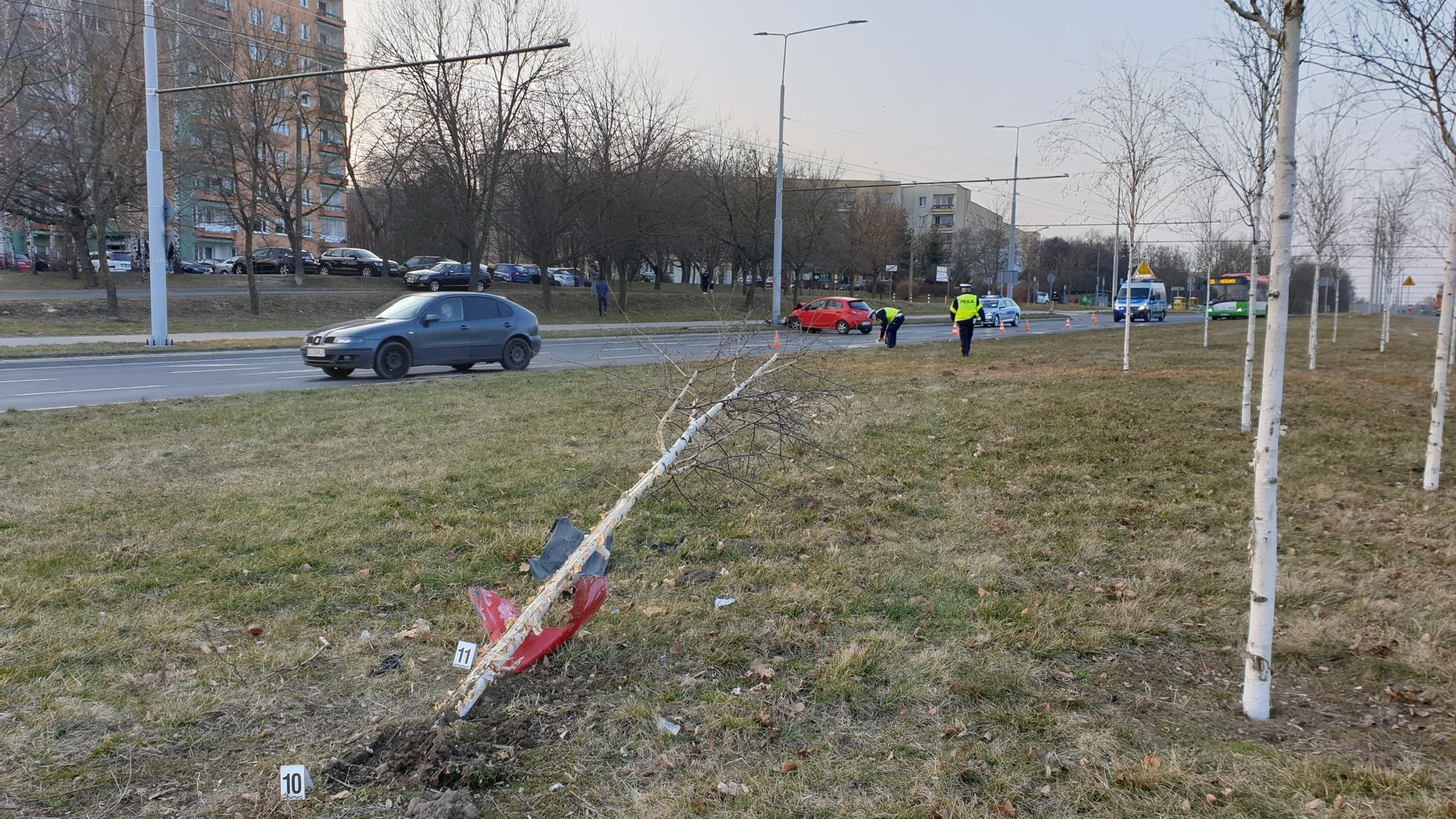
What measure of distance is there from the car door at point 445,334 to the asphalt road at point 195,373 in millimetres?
342

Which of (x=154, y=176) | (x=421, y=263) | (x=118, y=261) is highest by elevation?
(x=421, y=263)

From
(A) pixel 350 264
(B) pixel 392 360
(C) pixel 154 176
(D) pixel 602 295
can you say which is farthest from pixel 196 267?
(B) pixel 392 360

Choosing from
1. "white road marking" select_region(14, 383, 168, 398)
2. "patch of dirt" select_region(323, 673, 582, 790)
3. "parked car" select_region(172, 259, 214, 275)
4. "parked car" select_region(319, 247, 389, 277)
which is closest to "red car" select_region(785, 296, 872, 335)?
"white road marking" select_region(14, 383, 168, 398)

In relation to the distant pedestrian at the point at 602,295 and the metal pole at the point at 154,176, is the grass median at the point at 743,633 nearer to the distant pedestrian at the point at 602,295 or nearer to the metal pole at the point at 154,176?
the metal pole at the point at 154,176

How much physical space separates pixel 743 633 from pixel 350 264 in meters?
49.0

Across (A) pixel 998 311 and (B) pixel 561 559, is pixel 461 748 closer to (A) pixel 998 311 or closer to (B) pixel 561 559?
(B) pixel 561 559

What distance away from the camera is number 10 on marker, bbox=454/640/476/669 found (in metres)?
3.76

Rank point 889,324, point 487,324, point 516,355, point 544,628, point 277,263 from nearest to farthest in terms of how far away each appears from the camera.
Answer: point 544,628
point 487,324
point 516,355
point 889,324
point 277,263

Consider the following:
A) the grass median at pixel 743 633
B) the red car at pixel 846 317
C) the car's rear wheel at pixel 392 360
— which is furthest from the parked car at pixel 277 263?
the grass median at pixel 743 633

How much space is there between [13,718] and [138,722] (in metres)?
0.45

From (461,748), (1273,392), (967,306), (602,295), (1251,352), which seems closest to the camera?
(461,748)

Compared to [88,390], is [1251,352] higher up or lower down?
higher up

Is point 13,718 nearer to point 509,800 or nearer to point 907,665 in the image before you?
point 509,800

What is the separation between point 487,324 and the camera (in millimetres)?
17328
